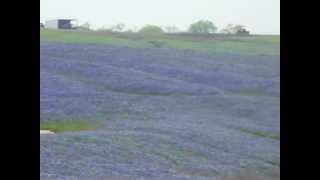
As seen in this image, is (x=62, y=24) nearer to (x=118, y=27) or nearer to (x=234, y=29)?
(x=118, y=27)

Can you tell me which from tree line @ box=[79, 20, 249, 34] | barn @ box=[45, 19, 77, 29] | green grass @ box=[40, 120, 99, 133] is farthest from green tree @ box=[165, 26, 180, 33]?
green grass @ box=[40, 120, 99, 133]

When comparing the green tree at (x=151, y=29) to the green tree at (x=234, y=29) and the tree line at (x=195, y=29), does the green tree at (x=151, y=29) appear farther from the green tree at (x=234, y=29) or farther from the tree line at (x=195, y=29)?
the green tree at (x=234, y=29)

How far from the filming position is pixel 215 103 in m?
2.72

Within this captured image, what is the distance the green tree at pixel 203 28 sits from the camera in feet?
8.34

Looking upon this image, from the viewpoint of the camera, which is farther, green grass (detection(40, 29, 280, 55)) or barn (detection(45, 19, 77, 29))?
green grass (detection(40, 29, 280, 55))

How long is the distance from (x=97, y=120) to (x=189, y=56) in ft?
2.03

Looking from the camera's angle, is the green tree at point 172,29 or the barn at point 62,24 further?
the green tree at point 172,29

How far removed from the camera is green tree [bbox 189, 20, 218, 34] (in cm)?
254

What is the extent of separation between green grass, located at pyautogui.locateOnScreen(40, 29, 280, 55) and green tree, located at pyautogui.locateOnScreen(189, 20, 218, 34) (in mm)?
58

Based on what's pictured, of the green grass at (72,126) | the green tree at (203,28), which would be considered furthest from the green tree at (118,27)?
the green grass at (72,126)

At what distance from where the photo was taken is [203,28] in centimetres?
259

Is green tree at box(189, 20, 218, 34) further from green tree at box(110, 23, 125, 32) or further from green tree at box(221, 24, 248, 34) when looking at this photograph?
green tree at box(110, 23, 125, 32)
